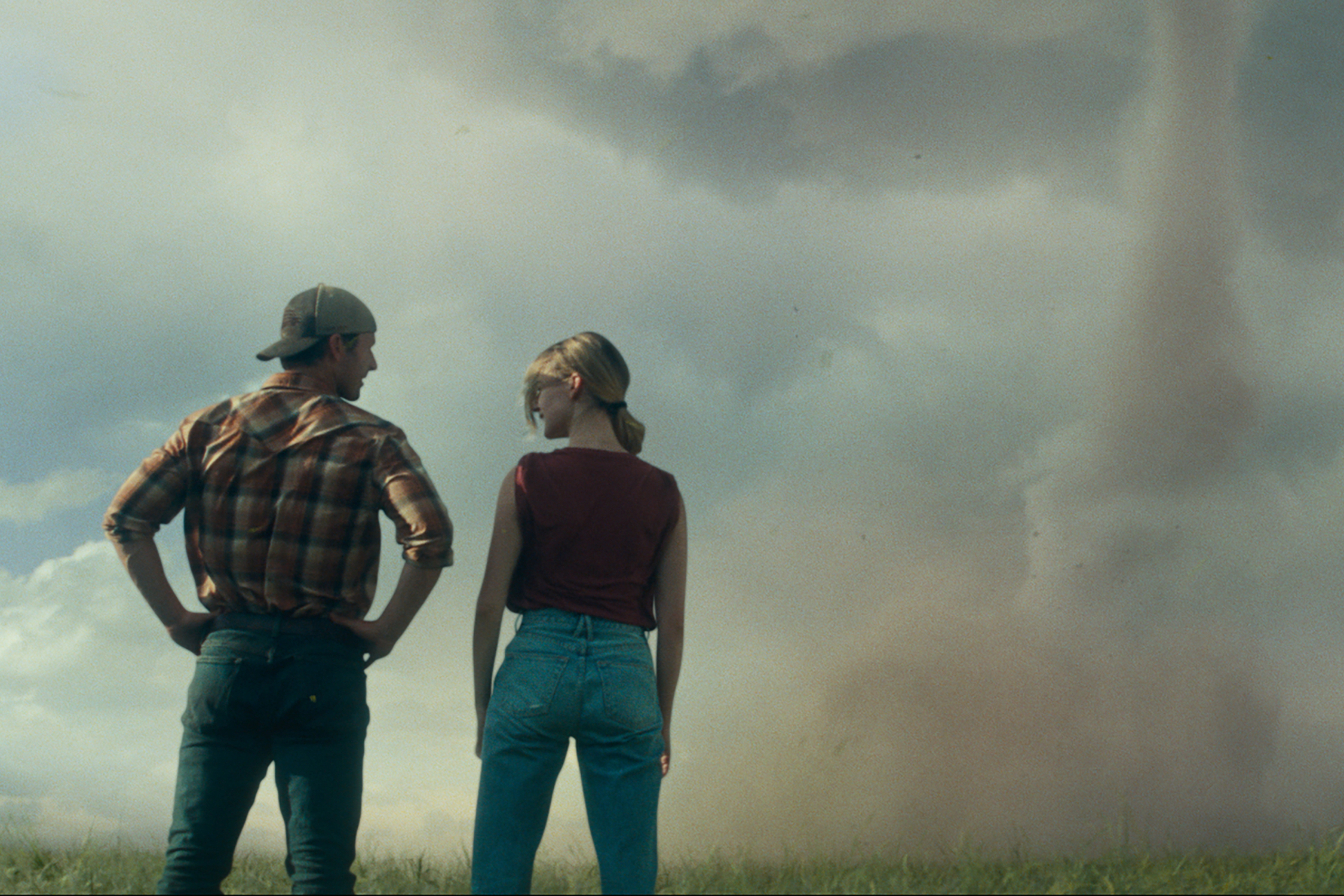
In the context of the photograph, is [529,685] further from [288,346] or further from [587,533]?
[288,346]

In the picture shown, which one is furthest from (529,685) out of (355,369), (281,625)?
(355,369)

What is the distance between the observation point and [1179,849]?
6.09m

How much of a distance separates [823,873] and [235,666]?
307 centimetres

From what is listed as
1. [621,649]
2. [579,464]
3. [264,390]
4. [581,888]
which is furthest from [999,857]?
[264,390]

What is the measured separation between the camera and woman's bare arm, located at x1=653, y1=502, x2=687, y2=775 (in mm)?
3971

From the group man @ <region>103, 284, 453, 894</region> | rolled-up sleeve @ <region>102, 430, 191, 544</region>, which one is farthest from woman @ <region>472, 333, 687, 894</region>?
rolled-up sleeve @ <region>102, 430, 191, 544</region>

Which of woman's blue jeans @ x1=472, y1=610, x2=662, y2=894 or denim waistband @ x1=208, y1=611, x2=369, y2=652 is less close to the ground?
denim waistband @ x1=208, y1=611, x2=369, y2=652

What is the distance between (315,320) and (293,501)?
828 mm

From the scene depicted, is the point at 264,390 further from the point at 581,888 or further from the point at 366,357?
the point at 581,888

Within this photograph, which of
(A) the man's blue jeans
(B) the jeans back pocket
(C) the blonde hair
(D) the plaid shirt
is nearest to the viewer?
(B) the jeans back pocket

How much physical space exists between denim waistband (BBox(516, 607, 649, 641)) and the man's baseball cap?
4.88ft

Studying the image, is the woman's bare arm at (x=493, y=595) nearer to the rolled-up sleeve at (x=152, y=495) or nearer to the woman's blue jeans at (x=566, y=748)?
the woman's blue jeans at (x=566, y=748)

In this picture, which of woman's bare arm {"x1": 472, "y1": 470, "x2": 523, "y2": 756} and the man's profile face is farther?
the man's profile face

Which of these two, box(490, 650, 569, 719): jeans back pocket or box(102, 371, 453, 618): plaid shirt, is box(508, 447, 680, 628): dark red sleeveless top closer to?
box(490, 650, 569, 719): jeans back pocket
